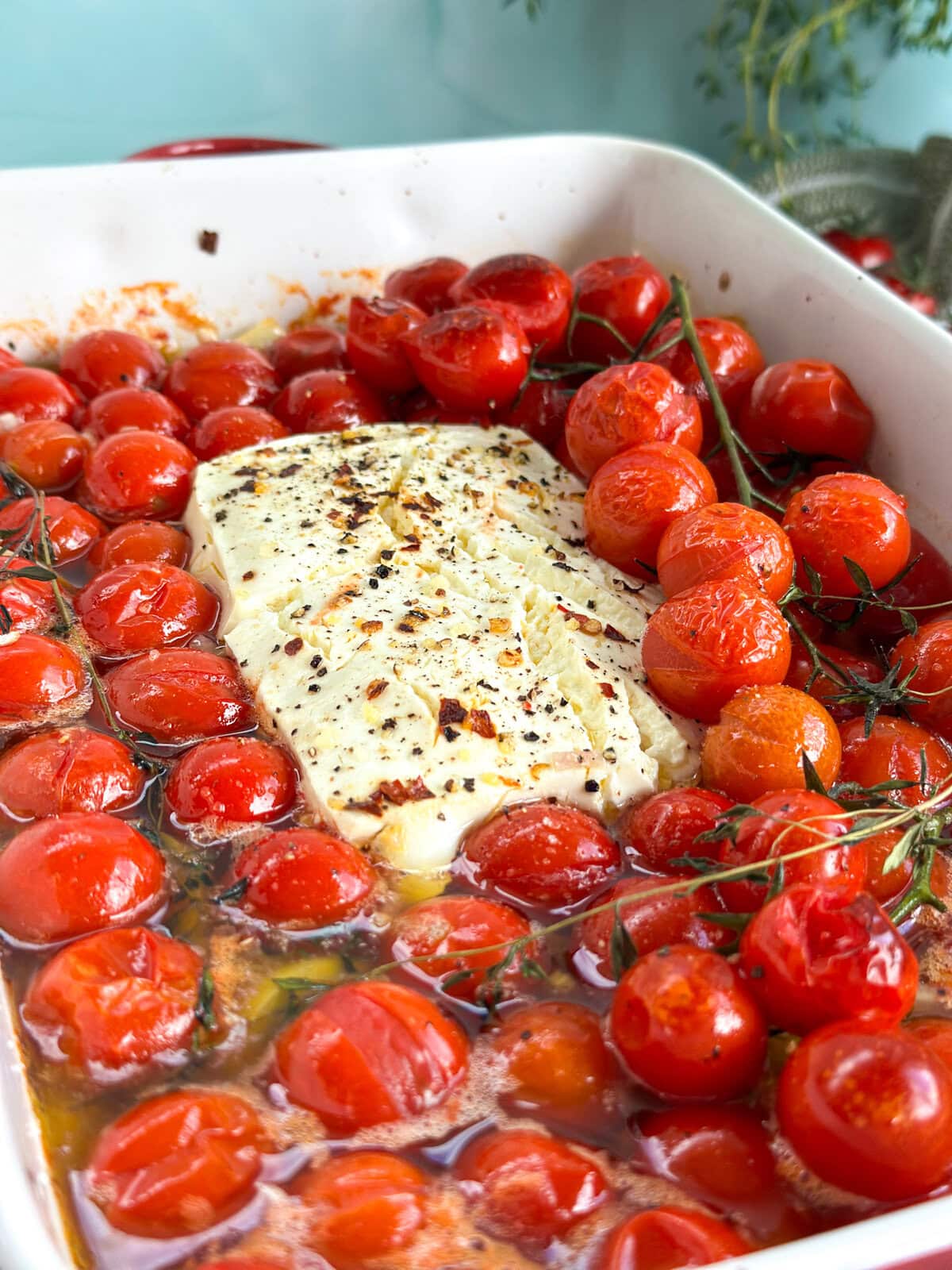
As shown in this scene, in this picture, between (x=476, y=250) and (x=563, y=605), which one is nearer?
(x=563, y=605)

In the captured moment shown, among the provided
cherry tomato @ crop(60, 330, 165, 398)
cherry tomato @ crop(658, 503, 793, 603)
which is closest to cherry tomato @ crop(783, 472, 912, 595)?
cherry tomato @ crop(658, 503, 793, 603)

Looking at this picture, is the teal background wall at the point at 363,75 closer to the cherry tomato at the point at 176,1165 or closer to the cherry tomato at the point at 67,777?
the cherry tomato at the point at 67,777

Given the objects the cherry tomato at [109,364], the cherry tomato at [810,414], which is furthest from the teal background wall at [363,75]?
the cherry tomato at [810,414]

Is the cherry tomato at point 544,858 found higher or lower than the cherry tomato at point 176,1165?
higher

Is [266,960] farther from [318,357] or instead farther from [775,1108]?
[318,357]

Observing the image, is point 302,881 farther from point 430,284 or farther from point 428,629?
point 430,284

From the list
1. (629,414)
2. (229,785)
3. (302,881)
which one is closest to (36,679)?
(229,785)

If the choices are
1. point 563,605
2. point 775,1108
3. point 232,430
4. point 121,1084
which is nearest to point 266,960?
point 121,1084
